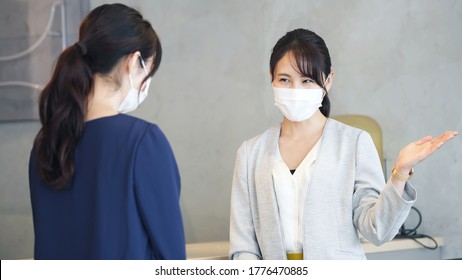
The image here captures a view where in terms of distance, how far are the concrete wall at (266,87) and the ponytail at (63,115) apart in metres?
2.03

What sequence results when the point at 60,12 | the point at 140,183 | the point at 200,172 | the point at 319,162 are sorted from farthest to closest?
1. the point at 200,172
2. the point at 60,12
3. the point at 319,162
4. the point at 140,183

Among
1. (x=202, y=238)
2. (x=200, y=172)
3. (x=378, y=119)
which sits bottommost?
(x=202, y=238)

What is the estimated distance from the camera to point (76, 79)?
1245 millimetres

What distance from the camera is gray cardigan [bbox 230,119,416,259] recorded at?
176 centimetres

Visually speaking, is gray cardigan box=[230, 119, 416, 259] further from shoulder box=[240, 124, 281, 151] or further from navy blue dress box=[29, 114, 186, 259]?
navy blue dress box=[29, 114, 186, 259]

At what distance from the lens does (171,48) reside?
3.34 meters

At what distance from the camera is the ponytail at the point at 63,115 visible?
124 cm

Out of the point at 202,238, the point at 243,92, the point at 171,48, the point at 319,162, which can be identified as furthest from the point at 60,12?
the point at 319,162

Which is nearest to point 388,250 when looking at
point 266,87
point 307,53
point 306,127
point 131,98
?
point 266,87

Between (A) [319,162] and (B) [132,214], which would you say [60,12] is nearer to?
(A) [319,162]

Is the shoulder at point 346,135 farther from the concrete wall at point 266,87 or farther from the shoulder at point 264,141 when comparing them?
the concrete wall at point 266,87

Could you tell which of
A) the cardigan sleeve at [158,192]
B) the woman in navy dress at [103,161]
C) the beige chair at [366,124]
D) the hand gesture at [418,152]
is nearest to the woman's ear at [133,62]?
the woman in navy dress at [103,161]

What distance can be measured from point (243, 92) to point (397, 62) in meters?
0.75

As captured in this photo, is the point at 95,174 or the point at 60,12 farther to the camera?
the point at 60,12
